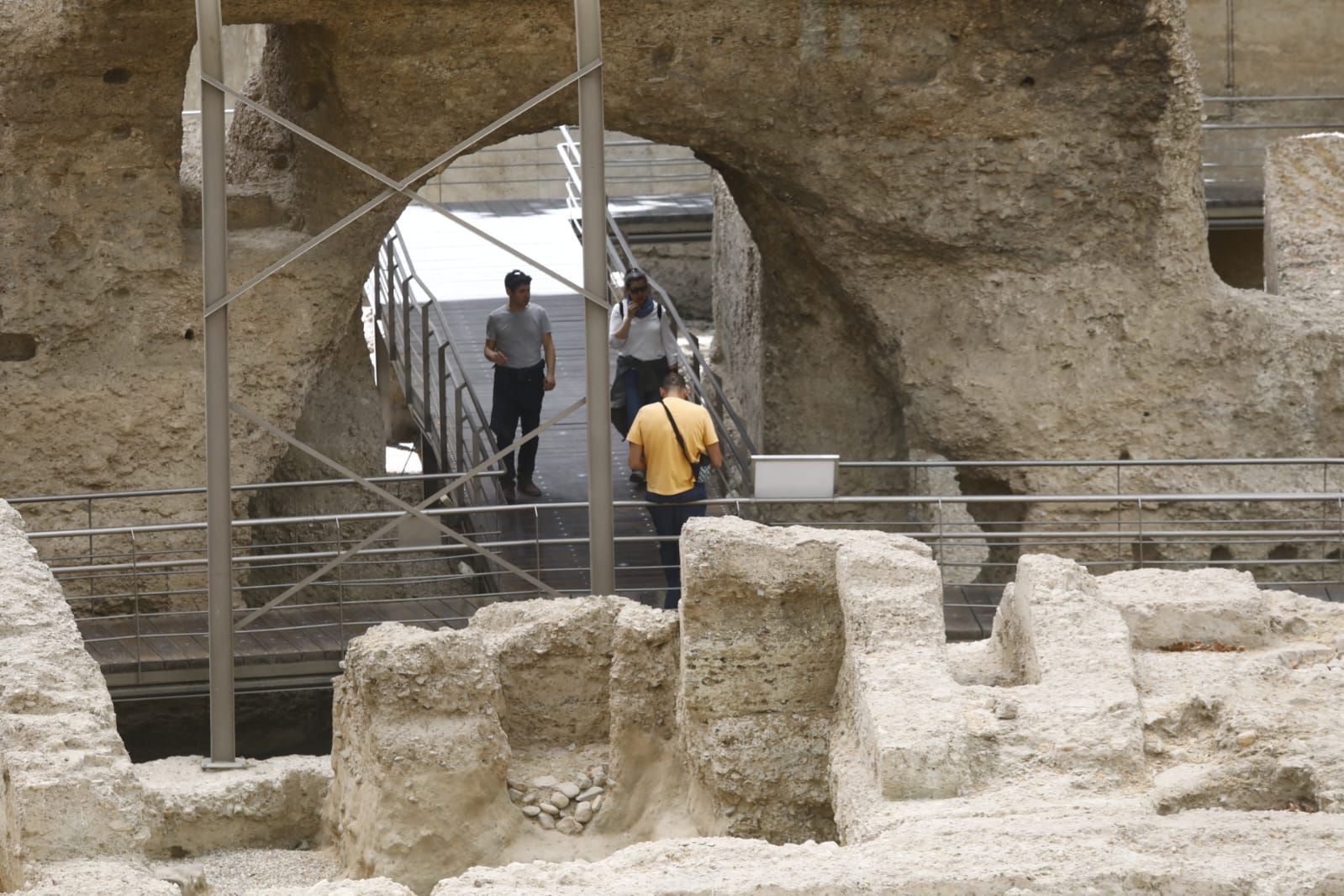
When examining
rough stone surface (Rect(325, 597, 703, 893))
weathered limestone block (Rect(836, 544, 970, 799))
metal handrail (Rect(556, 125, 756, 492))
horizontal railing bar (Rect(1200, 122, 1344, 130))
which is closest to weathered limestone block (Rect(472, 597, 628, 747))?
rough stone surface (Rect(325, 597, 703, 893))

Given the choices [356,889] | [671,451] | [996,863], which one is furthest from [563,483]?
[996,863]

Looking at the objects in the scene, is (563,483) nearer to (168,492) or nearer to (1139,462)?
(168,492)

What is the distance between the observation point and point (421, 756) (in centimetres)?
663

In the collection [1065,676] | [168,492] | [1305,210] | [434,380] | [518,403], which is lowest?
[1065,676]

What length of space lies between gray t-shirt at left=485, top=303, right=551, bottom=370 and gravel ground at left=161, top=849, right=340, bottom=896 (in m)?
4.51

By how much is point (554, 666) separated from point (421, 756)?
2.52ft

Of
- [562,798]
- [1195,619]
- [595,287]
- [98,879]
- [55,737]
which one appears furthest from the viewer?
[595,287]

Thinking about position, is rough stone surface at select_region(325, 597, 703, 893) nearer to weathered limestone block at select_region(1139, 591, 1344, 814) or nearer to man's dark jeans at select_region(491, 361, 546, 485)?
weathered limestone block at select_region(1139, 591, 1344, 814)

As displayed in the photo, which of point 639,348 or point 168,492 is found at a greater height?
point 639,348

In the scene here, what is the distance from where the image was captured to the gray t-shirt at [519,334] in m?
11.2

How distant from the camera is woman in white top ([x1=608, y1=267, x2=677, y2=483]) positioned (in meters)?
11.0

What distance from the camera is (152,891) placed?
4648 mm

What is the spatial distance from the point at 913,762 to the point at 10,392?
6310 mm

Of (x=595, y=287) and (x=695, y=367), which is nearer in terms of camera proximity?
(x=595, y=287)
